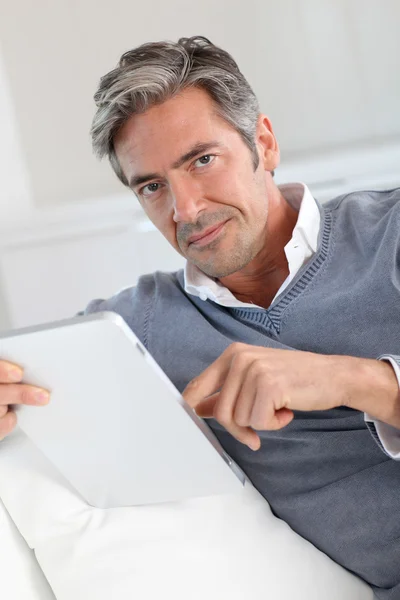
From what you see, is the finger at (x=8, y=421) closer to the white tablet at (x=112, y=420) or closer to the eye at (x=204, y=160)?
the white tablet at (x=112, y=420)

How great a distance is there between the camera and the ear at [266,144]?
1665 mm

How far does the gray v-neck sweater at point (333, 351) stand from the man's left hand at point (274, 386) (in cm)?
24

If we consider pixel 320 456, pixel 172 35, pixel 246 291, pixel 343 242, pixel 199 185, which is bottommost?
pixel 320 456

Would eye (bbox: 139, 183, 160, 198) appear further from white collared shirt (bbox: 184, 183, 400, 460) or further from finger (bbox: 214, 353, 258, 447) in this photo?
finger (bbox: 214, 353, 258, 447)

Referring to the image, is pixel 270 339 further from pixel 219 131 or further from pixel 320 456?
pixel 219 131

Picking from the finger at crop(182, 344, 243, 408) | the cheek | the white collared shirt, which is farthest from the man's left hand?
the cheek

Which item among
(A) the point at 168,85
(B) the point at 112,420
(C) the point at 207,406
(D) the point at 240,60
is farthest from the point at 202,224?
(D) the point at 240,60

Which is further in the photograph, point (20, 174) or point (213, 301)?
point (20, 174)

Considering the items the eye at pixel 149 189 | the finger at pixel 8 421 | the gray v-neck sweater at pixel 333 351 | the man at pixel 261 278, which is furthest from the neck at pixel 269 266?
the finger at pixel 8 421

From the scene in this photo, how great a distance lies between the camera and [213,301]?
5.09 ft

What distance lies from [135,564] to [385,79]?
159 cm

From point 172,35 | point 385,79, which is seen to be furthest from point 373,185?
point 172,35

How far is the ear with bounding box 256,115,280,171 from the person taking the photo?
1665 mm

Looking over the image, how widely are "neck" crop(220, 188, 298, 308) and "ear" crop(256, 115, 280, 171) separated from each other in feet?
0.24
